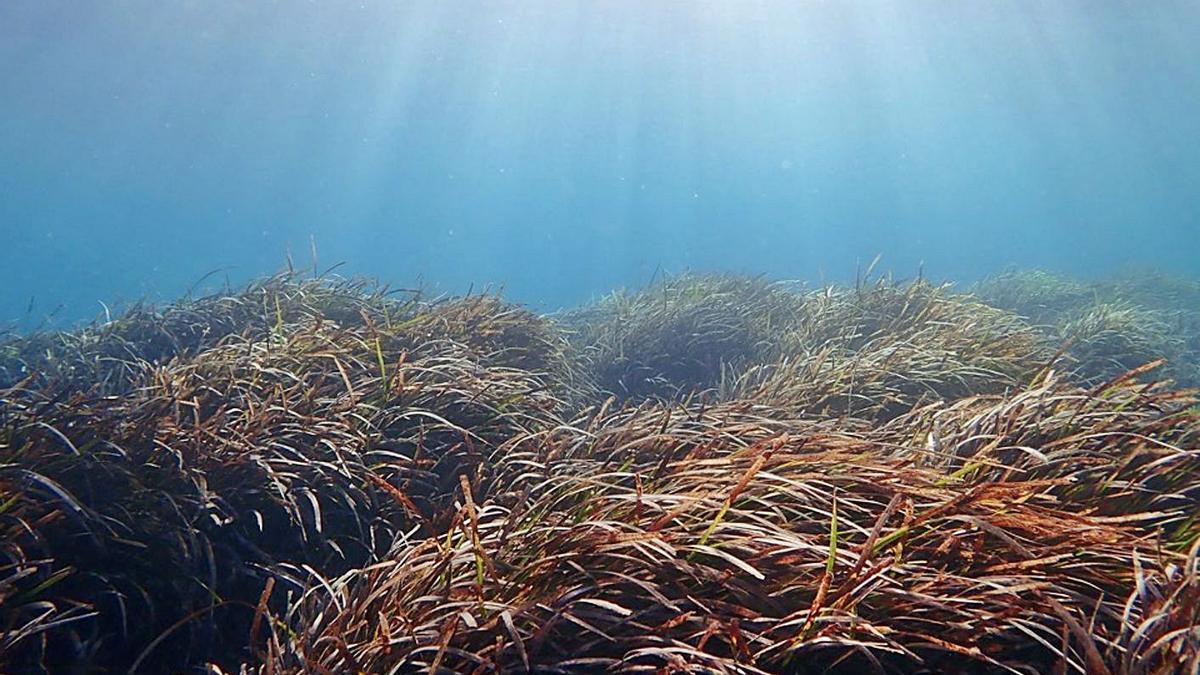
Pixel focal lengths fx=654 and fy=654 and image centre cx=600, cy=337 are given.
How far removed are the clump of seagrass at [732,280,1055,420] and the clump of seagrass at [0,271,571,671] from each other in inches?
67.7

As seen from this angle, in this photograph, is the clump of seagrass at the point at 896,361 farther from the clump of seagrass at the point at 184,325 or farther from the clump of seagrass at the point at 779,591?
the clump of seagrass at the point at 184,325

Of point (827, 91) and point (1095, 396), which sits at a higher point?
point (827, 91)

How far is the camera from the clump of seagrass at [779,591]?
1.43 metres

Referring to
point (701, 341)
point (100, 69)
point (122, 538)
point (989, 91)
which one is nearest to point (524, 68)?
point (100, 69)

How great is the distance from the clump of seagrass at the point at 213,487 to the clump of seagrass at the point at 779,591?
0.39 metres

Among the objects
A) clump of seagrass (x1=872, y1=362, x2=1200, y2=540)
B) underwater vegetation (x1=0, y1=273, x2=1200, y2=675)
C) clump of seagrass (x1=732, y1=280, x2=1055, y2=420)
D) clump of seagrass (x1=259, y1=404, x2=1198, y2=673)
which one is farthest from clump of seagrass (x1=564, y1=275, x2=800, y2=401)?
clump of seagrass (x1=259, y1=404, x2=1198, y2=673)

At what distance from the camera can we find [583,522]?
73.4 inches

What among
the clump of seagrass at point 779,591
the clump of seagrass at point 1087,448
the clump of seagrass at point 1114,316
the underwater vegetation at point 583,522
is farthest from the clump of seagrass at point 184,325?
the clump of seagrass at point 1114,316

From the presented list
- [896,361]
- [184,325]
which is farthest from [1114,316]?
[184,325]

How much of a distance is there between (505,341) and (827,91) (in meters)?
79.3

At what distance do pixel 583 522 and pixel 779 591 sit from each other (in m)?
0.56

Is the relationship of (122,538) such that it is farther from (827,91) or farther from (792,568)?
(827,91)

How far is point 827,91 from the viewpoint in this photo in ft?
245

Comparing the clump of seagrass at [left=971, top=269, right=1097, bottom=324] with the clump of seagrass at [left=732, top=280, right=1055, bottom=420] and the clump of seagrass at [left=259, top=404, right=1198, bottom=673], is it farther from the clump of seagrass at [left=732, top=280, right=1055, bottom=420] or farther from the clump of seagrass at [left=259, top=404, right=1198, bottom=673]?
the clump of seagrass at [left=259, top=404, right=1198, bottom=673]
